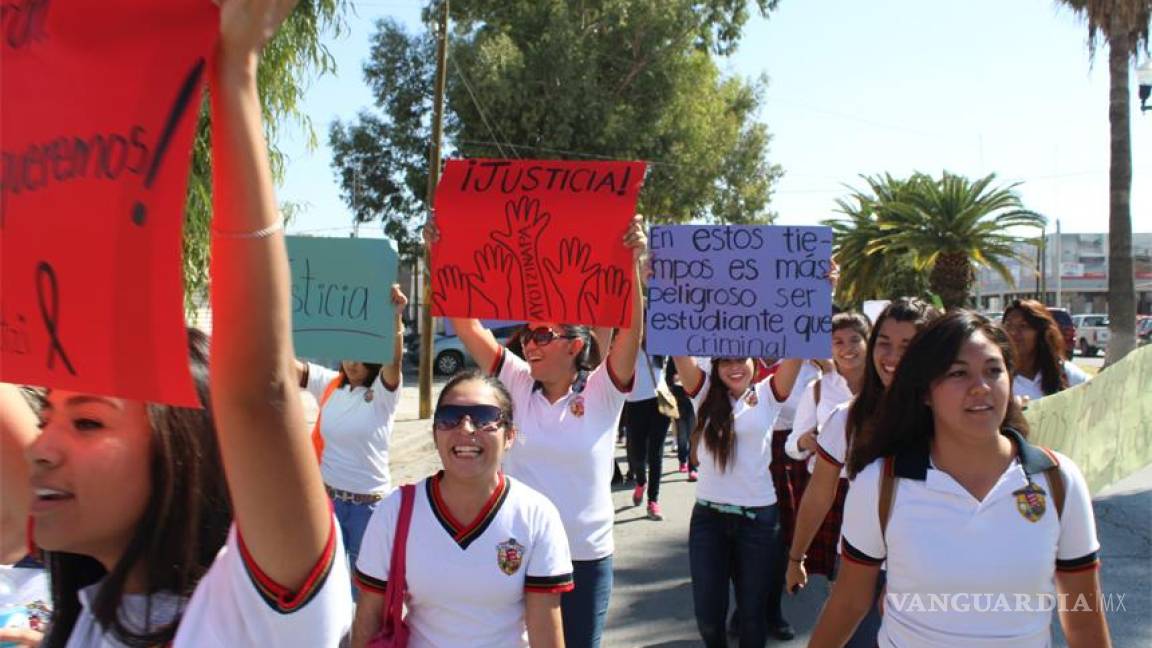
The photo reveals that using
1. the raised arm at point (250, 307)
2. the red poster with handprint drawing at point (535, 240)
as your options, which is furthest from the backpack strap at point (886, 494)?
the raised arm at point (250, 307)

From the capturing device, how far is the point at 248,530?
1.28 m

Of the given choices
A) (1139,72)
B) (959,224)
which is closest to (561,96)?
(959,224)

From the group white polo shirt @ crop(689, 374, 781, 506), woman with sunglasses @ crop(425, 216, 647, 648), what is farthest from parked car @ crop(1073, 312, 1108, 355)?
woman with sunglasses @ crop(425, 216, 647, 648)

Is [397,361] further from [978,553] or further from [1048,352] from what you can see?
[1048,352]

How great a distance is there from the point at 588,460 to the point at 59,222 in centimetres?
281

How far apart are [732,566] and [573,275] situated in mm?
1712

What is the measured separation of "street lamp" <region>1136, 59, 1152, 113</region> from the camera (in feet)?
47.3

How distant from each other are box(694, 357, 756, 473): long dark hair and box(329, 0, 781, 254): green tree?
1892 cm

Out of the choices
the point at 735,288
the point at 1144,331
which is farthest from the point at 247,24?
the point at 1144,331

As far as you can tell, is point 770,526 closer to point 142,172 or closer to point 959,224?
point 142,172

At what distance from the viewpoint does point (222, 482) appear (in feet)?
5.21

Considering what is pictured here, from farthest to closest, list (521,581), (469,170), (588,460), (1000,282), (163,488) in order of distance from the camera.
Answer: (1000,282) < (469,170) < (588,460) < (521,581) < (163,488)

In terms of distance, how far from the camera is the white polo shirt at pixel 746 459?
475 cm

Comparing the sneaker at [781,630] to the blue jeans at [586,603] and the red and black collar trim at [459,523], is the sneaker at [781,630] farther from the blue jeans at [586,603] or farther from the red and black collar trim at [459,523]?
the red and black collar trim at [459,523]
